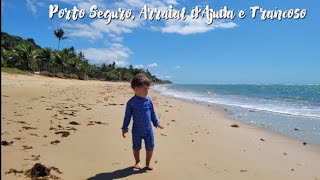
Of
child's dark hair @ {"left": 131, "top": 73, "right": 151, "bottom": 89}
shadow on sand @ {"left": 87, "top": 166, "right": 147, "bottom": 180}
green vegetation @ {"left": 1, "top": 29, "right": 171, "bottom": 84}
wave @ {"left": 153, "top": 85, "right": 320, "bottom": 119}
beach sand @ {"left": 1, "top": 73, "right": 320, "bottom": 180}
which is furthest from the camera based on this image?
green vegetation @ {"left": 1, "top": 29, "right": 171, "bottom": 84}

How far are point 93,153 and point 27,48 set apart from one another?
195 ft

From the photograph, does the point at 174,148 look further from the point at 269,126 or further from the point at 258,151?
the point at 269,126

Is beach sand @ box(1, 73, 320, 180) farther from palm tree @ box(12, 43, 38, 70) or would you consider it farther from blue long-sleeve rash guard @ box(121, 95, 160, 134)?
palm tree @ box(12, 43, 38, 70)

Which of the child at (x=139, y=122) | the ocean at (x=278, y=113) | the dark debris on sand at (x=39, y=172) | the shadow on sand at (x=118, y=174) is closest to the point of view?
the dark debris on sand at (x=39, y=172)

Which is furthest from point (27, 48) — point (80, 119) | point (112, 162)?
point (112, 162)

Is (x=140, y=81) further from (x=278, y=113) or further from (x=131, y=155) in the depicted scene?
(x=278, y=113)

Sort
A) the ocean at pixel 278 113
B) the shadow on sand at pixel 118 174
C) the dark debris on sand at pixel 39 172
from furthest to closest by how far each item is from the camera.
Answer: the ocean at pixel 278 113 → the shadow on sand at pixel 118 174 → the dark debris on sand at pixel 39 172

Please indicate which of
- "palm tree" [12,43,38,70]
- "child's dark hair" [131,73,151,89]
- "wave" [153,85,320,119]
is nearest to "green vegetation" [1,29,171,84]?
"palm tree" [12,43,38,70]

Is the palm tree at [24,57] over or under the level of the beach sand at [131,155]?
over

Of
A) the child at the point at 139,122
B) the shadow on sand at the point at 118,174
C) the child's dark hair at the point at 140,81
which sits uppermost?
the child's dark hair at the point at 140,81

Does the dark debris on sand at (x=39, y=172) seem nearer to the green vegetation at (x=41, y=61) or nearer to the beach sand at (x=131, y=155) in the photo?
the beach sand at (x=131, y=155)

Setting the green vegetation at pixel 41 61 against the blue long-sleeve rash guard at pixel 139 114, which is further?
the green vegetation at pixel 41 61

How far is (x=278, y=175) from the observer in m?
4.80

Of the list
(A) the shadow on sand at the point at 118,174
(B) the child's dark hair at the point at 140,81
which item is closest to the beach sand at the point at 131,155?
(A) the shadow on sand at the point at 118,174
